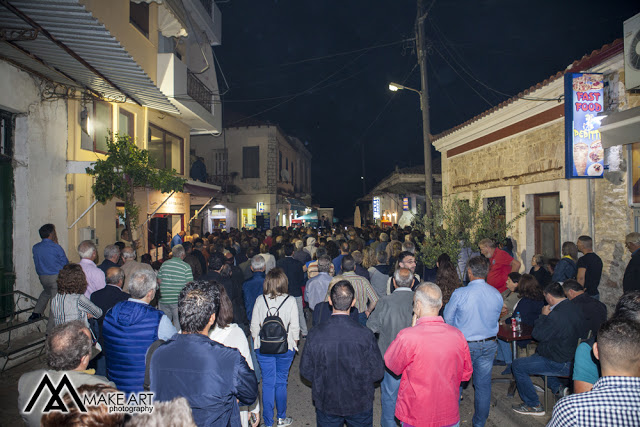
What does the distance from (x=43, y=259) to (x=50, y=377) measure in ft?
18.1

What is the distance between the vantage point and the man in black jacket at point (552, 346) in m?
4.45

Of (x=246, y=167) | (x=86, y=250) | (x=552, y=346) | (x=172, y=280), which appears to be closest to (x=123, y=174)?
(x=86, y=250)

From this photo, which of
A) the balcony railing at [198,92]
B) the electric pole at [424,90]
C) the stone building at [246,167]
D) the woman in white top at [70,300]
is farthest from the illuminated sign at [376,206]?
the woman in white top at [70,300]

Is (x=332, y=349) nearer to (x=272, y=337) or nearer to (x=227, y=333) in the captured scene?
(x=227, y=333)

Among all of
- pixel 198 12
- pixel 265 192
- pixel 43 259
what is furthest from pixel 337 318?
pixel 265 192

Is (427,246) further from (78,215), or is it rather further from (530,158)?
(78,215)

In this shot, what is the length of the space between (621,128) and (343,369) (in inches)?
234

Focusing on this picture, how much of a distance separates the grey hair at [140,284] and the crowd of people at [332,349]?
0.04 feet

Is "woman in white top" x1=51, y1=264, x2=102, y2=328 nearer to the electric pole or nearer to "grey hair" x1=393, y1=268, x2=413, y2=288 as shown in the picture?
"grey hair" x1=393, y1=268, x2=413, y2=288

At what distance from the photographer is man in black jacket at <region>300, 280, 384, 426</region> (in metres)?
3.29

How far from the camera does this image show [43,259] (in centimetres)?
670

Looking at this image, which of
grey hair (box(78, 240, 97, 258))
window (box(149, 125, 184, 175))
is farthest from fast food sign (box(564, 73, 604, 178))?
window (box(149, 125, 184, 175))

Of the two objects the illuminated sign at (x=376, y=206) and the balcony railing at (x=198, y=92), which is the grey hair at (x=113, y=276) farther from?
the illuminated sign at (x=376, y=206)

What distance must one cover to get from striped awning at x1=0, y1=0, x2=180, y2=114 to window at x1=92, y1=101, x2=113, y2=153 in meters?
1.06
